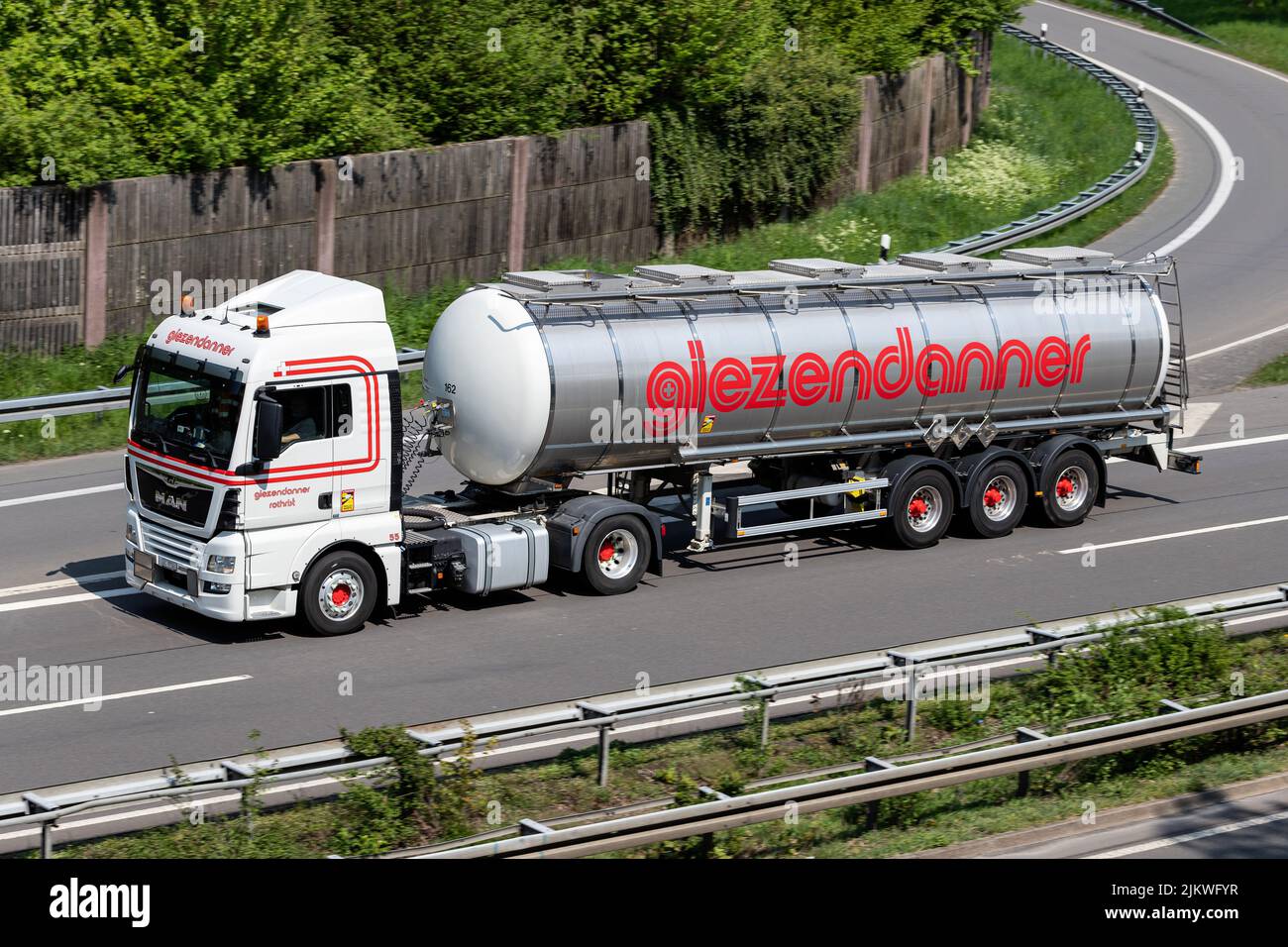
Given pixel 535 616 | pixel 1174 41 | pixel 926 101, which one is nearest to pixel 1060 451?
pixel 535 616

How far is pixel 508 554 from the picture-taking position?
1725cm

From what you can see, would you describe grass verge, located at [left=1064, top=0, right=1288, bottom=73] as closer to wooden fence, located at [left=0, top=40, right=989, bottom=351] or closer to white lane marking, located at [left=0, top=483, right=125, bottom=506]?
wooden fence, located at [left=0, top=40, right=989, bottom=351]

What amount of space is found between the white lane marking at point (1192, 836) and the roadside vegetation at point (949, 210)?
49.1ft

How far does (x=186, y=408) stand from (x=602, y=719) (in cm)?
607

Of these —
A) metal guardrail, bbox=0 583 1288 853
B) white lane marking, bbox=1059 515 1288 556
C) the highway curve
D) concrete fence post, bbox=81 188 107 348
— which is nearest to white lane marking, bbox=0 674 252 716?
the highway curve

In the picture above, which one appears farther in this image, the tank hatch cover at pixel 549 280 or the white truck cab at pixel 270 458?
the tank hatch cover at pixel 549 280

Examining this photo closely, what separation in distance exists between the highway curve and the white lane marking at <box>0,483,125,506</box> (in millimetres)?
37

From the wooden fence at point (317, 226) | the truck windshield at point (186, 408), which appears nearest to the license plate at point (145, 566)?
the truck windshield at point (186, 408)

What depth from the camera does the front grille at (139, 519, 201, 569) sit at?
623 inches

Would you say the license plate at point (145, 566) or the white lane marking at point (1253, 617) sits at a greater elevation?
the license plate at point (145, 566)

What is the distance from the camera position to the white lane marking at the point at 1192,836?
1163 centimetres

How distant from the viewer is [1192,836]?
12.0 metres

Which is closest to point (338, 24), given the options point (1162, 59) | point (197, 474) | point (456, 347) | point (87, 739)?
point (456, 347)

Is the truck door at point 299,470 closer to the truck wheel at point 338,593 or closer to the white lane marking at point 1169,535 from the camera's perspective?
the truck wheel at point 338,593
